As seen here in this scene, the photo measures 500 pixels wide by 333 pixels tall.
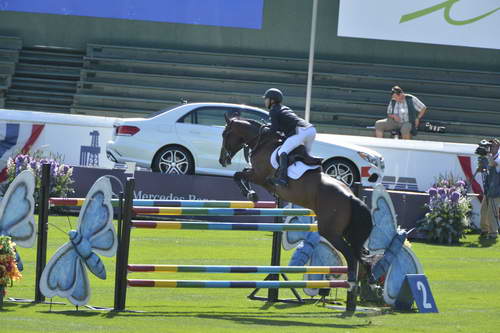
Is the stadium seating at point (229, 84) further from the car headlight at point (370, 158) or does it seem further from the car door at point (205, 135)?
the car door at point (205, 135)

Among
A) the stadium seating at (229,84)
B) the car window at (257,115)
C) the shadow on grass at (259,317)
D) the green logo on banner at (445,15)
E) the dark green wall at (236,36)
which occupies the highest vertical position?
the green logo on banner at (445,15)

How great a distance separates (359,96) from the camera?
30.6 meters

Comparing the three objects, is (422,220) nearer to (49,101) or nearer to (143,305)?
(143,305)

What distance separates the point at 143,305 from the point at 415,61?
2206 centimetres

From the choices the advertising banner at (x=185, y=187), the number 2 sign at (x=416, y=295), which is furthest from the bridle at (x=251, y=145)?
the advertising banner at (x=185, y=187)

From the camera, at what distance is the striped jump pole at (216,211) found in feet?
35.6

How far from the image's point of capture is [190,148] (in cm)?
2028

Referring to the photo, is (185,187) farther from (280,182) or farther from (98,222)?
(98,222)

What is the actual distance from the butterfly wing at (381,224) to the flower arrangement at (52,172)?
341 inches

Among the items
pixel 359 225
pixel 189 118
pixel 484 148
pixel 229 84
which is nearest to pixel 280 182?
pixel 359 225

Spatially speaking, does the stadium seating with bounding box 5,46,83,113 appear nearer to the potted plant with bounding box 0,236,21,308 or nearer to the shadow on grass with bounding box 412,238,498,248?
the shadow on grass with bounding box 412,238,498,248

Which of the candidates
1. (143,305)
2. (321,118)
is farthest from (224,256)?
(321,118)

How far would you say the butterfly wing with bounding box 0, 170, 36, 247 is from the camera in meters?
11.0

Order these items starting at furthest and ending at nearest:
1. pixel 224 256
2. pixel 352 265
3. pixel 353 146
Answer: pixel 353 146 < pixel 224 256 < pixel 352 265
